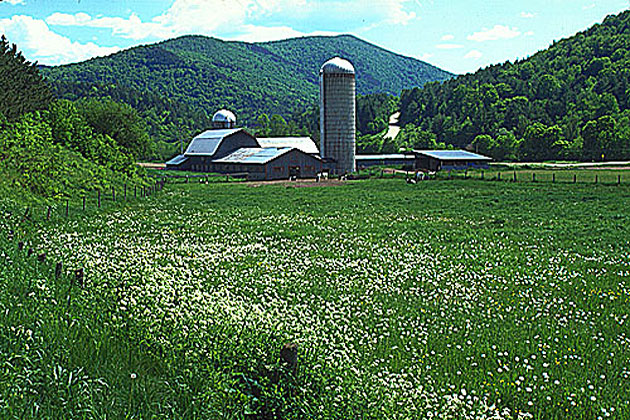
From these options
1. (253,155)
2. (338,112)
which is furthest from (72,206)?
(338,112)

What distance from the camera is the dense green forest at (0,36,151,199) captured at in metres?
25.4

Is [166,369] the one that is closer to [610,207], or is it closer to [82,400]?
[82,400]

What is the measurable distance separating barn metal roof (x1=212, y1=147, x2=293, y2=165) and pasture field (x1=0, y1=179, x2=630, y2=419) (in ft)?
218

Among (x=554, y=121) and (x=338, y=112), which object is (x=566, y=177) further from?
(x=554, y=121)

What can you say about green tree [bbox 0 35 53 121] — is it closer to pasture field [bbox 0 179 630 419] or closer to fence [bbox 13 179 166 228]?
fence [bbox 13 179 166 228]

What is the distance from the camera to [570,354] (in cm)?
1041

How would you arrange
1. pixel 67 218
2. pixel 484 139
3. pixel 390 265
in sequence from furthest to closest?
pixel 484 139
pixel 67 218
pixel 390 265

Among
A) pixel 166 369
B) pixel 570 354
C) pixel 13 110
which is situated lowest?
pixel 570 354

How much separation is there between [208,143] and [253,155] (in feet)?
46.3

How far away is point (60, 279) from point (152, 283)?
204 cm

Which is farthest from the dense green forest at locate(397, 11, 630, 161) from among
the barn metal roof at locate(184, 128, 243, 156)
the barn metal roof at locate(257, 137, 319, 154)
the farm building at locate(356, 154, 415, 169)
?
the barn metal roof at locate(184, 128, 243, 156)

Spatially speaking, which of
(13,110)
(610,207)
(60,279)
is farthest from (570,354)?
(13,110)

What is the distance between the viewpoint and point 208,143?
104 metres

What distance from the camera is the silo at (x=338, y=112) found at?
97.2 m
